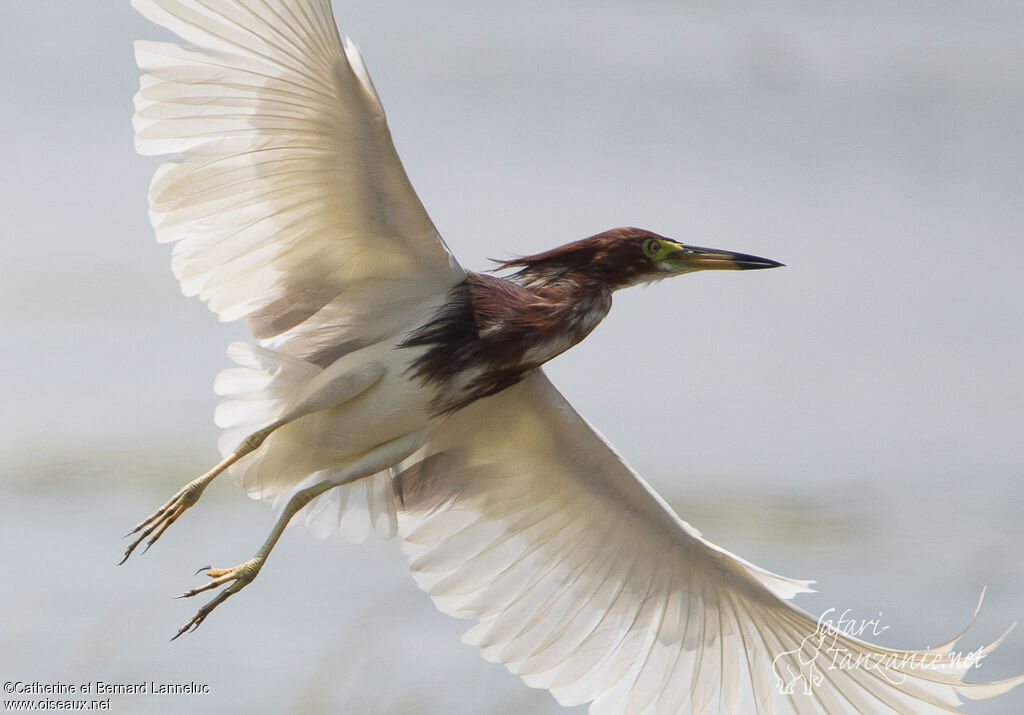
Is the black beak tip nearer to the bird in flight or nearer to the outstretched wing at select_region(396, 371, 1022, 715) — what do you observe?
the bird in flight

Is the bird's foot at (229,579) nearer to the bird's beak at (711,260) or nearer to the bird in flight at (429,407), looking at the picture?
the bird in flight at (429,407)

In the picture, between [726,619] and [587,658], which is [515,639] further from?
[726,619]

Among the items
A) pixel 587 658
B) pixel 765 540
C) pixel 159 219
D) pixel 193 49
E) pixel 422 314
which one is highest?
pixel 193 49

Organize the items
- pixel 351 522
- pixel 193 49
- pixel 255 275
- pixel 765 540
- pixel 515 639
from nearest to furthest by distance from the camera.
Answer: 1. pixel 193 49
2. pixel 255 275
3. pixel 351 522
4. pixel 515 639
5. pixel 765 540

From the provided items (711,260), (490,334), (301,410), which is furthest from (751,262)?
(301,410)

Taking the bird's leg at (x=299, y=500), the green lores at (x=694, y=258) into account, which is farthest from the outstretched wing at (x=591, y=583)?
the green lores at (x=694, y=258)

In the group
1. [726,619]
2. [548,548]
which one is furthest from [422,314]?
[726,619]
